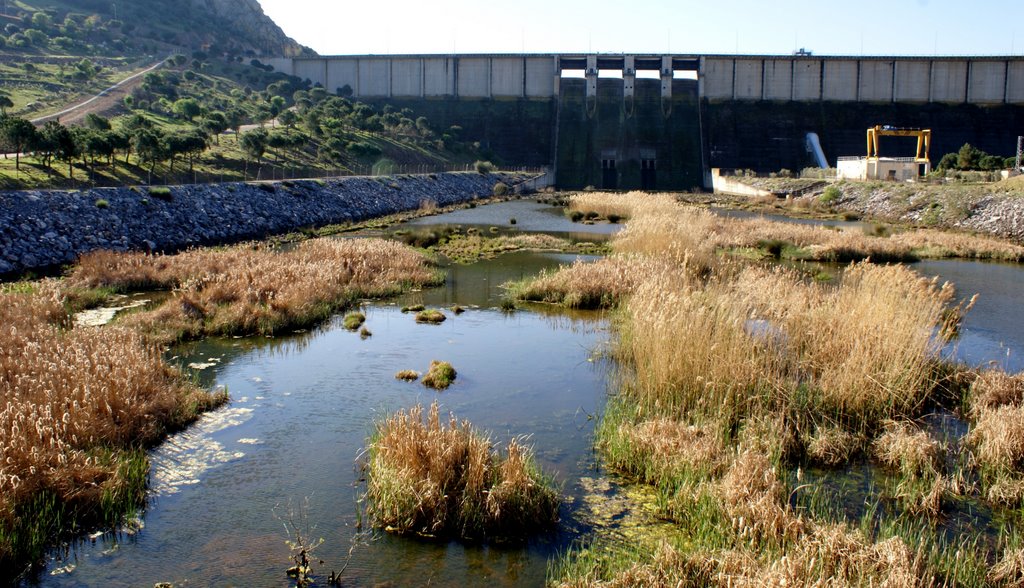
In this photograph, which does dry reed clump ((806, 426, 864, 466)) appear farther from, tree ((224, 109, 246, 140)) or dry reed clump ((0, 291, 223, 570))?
tree ((224, 109, 246, 140))

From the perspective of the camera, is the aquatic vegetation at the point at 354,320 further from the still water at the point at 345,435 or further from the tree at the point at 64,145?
the tree at the point at 64,145

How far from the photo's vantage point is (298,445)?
10.6 metres

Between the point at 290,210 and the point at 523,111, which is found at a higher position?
the point at 523,111

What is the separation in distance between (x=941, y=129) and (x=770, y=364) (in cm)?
Answer: 8133

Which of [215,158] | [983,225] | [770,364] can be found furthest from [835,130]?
[770,364]

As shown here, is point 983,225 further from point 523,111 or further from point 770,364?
point 523,111

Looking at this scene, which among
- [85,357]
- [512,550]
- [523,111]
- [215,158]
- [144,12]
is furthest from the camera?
[144,12]

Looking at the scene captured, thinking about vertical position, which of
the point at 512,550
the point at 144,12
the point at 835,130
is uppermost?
the point at 144,12

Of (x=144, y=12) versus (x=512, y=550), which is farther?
(x=144, y=12)

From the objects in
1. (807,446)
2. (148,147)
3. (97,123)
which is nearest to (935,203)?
(807,446)

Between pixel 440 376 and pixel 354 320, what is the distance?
531 centimetres

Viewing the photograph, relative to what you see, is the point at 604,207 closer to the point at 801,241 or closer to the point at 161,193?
the point at 801,241

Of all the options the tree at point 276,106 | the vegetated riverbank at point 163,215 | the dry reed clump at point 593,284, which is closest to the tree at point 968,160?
the vegetated riverbank at point 163,215

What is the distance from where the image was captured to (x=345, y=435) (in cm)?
1101
